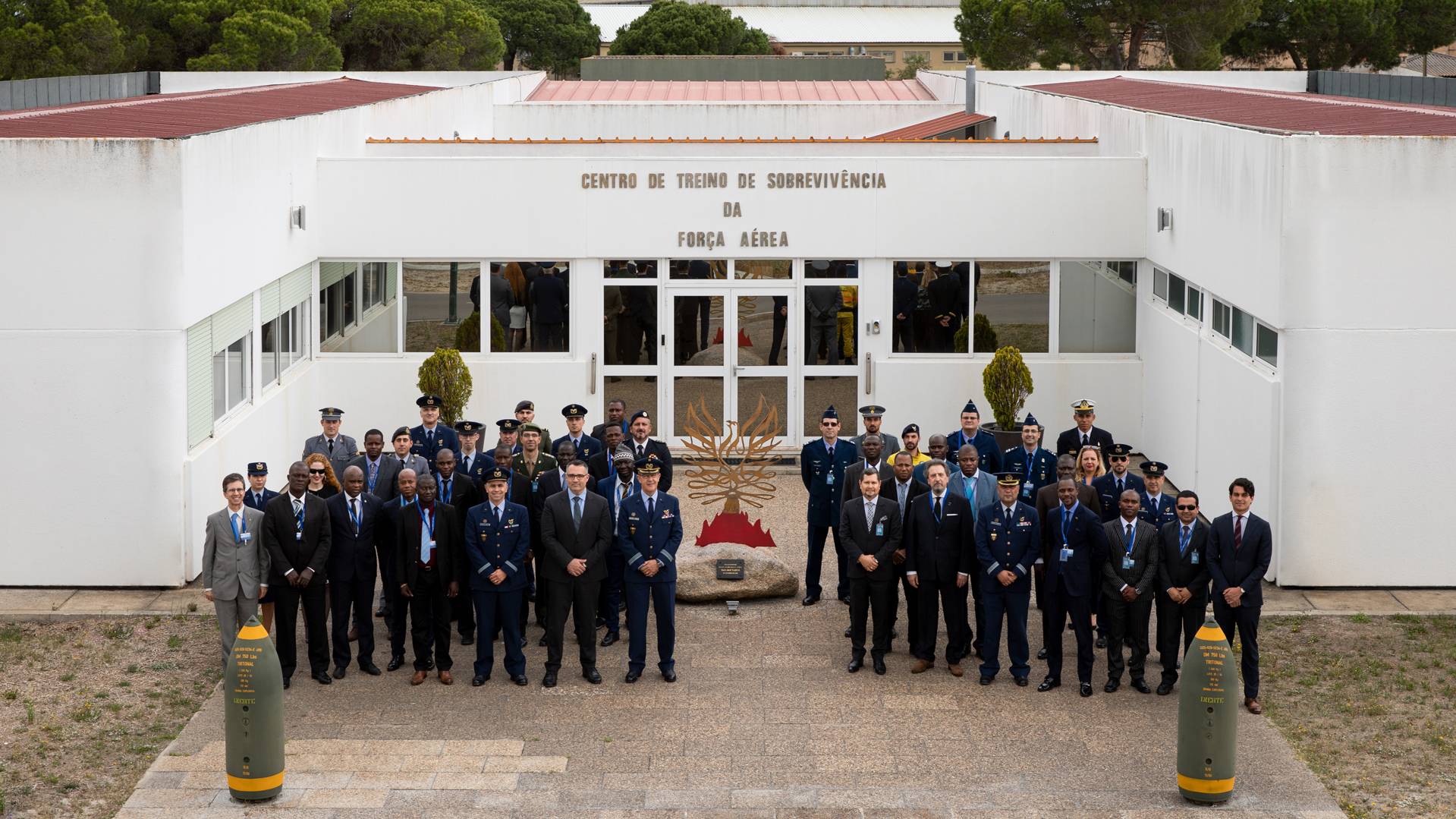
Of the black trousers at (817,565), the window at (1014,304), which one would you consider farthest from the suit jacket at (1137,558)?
the window at (1014,304)

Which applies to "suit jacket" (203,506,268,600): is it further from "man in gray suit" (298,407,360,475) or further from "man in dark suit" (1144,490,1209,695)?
"man in dark suit" (1144,490,1209,695)

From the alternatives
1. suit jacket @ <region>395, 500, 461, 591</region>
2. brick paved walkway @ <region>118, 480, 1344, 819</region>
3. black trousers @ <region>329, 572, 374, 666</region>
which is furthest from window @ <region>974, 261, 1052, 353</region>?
black trousers @ <region>329, 572, 374, 666</region>

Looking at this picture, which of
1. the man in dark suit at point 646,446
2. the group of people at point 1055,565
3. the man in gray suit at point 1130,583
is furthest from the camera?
the man in dark suit at point 646,446

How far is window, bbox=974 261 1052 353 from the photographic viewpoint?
20.0 metres

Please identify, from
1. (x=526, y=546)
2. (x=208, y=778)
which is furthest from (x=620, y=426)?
(x=208, y=778)

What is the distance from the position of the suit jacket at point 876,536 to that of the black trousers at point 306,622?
11.6ft

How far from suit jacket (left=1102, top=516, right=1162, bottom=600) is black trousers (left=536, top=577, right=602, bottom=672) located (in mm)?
3409

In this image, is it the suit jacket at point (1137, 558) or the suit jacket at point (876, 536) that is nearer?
the suit jacket at point (1137, 558)

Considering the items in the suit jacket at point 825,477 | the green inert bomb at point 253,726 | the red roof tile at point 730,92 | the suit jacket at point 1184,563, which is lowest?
the green inert bomb at point 253,726

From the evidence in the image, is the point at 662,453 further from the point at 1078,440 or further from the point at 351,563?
the point at 1078,440

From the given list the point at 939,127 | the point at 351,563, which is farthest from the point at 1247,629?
the point at 939,127

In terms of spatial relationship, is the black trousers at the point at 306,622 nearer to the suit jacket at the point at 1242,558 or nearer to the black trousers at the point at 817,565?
the black trousers at the point at 817,565

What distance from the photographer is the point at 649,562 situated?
12352mm

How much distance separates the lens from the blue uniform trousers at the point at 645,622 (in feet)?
40.7
